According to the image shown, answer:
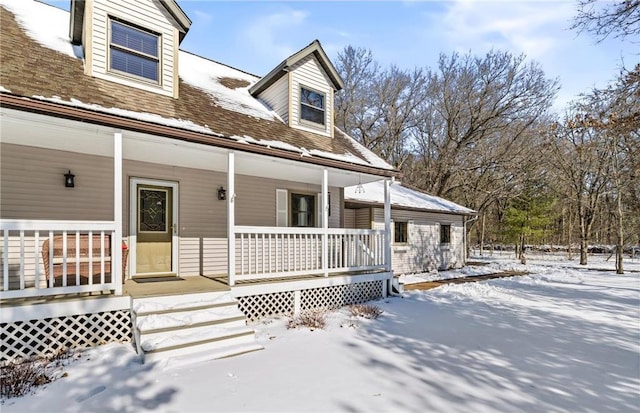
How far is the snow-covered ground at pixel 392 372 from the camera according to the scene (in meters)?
3.31

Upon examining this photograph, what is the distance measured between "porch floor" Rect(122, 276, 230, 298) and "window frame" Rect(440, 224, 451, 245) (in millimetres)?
11567

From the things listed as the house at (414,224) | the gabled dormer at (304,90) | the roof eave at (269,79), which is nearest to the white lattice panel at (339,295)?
the gabled dormer at (304,90)

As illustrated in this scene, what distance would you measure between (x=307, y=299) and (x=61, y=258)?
4.25 meters

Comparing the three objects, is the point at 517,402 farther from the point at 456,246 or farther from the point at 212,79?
the point at 456,246

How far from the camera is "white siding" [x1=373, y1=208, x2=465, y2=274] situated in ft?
44.3

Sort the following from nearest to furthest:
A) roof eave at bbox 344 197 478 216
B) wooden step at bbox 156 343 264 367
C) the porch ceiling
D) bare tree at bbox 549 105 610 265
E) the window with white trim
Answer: wooden step at bbox 156 343 264 367
the porch ceiling
the window with white trim
roof eave at bbox 344 197 478 216
bare tree at bbox 549 105 610 265

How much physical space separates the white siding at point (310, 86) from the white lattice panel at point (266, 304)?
434 centimetres

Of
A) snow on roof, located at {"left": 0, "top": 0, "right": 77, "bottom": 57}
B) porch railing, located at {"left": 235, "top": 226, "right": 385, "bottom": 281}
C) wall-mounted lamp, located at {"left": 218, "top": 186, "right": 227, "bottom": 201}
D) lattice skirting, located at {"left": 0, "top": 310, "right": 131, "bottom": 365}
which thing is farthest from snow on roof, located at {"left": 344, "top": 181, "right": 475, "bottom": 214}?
snow on roof, located at {"left": 0, "top": 0, "right": 77, "bottom": 57}

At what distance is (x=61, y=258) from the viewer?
16.4 ft

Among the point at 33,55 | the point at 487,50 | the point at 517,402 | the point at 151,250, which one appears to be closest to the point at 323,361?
the point at 517,402

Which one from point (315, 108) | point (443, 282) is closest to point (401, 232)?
point (443, 282)

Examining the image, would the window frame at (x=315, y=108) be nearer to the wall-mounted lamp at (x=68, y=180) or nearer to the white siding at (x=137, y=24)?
the white siding at (x=137, y=24)

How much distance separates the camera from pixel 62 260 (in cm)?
484

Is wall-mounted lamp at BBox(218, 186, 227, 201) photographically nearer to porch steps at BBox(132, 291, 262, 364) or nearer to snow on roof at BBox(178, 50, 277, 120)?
snow on roof at BBox(178, 50, 277, 120)
